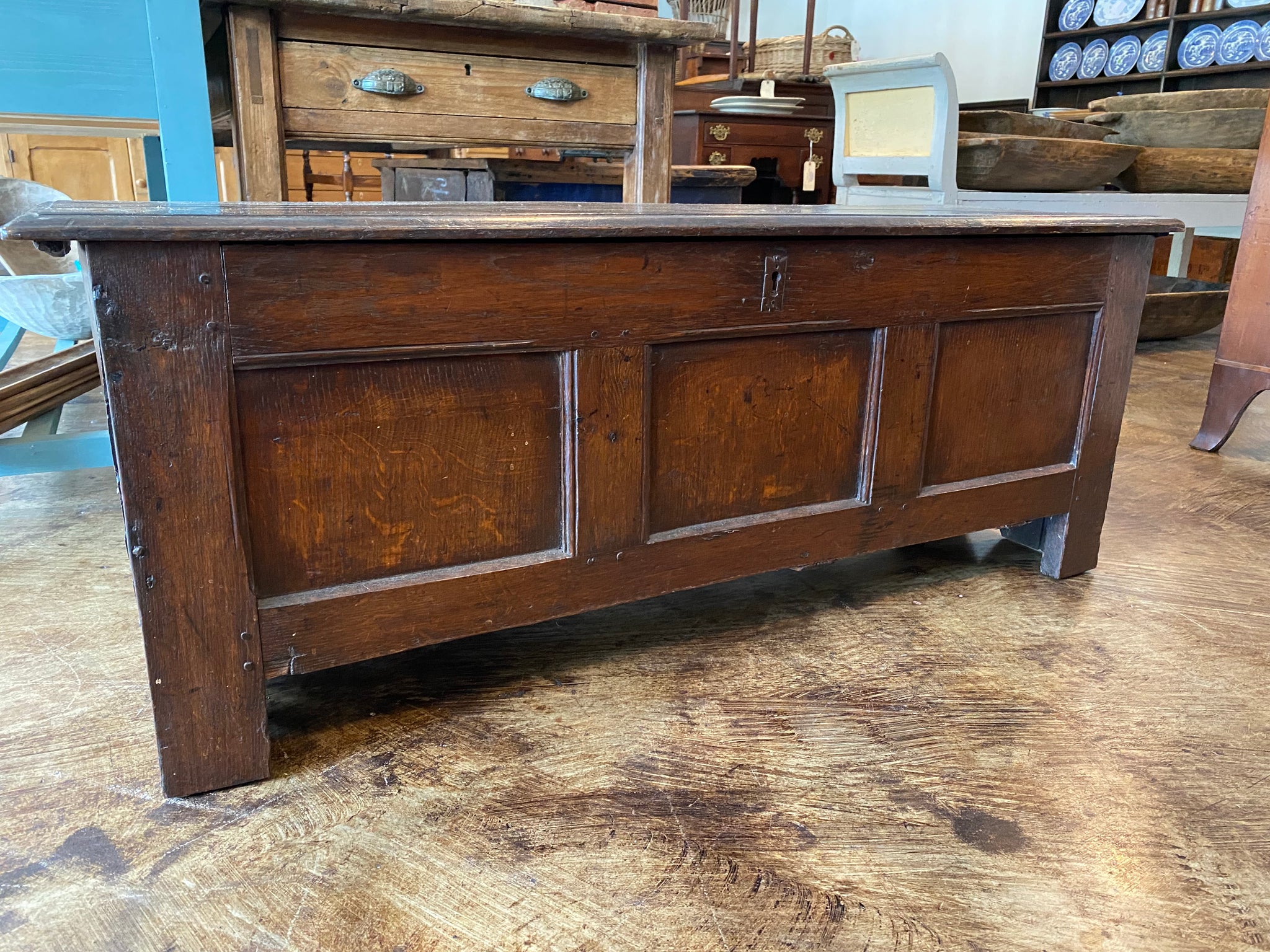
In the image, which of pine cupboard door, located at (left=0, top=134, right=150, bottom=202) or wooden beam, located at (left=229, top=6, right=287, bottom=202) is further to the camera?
pine cupboard door, located at (left=0, top=134, right=150, bottom=202)

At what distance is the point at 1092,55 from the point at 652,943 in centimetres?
696

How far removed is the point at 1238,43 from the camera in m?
5.52

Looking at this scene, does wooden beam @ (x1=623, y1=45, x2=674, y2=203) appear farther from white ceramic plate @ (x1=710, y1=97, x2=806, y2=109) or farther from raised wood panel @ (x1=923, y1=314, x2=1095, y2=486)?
white ceramic plate @ (x1=710, y1=97, x2=806, y2=109)

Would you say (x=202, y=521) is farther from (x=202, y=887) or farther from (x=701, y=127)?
(x=701, y=127)

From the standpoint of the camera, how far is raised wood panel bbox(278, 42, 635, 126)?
1713mm

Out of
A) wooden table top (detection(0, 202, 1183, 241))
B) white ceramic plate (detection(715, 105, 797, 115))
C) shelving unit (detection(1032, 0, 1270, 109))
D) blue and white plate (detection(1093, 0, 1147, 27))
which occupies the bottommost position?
wooden table top (detection(0, 202, 1183, 241))

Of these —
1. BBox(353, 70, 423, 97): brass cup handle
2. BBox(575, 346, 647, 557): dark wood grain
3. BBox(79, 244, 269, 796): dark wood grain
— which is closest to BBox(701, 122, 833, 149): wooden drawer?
BBox(353, 70, 423, 97): brass cup handle

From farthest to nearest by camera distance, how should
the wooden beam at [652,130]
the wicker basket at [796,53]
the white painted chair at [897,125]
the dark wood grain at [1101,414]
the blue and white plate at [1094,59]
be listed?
the blue and white plate at [1094,59] → the wicker basket at [796,53] → the white painted chair at [897,125] → the wooden beam at [652,130] → the dark wood grain at [1101,414]

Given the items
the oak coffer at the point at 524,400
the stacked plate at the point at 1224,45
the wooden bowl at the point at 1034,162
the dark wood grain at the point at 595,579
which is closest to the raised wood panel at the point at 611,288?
the oak coffer at the point at 524,400

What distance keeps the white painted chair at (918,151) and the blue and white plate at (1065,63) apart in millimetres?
3062

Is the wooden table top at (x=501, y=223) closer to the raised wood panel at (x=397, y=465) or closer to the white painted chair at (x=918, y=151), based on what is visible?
the raised wood panel at (x=397, y=465)

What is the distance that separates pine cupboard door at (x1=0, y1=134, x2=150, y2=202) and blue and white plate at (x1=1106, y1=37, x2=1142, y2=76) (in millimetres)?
6096

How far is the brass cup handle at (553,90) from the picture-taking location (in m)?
1.90

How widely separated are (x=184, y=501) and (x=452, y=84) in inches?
45.2
